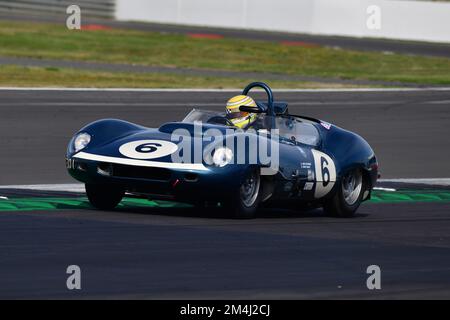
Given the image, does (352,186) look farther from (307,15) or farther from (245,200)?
(307,15)

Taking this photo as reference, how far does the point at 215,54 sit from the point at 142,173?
22.5 metres

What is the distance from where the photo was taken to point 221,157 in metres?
9.99

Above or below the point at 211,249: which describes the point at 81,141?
above

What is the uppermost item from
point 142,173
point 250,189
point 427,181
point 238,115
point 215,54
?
point 238,115

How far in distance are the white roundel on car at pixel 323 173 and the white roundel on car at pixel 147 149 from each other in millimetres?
1528

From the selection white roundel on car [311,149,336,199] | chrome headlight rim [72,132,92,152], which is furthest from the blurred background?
white roundel on car [311,149,336,199]

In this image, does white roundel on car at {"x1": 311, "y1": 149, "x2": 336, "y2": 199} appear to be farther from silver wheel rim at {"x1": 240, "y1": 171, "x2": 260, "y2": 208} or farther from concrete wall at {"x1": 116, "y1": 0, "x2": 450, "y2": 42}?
concrete wall at {"x1": 116, "y1": 0, "x2": 450, "y2": 42}

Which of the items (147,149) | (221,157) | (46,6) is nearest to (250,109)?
(221,157)

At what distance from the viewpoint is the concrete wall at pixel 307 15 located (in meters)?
38.0

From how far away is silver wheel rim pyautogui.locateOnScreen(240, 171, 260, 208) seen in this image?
402 inches

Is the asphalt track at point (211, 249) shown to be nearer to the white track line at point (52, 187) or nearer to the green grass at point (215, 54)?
the white track line at point (52, 187)

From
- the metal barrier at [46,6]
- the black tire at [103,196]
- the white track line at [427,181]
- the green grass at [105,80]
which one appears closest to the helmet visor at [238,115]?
the black tire at [103,196]

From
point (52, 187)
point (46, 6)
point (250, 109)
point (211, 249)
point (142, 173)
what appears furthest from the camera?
point (46, 6)

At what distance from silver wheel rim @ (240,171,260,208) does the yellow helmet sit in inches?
35.8
